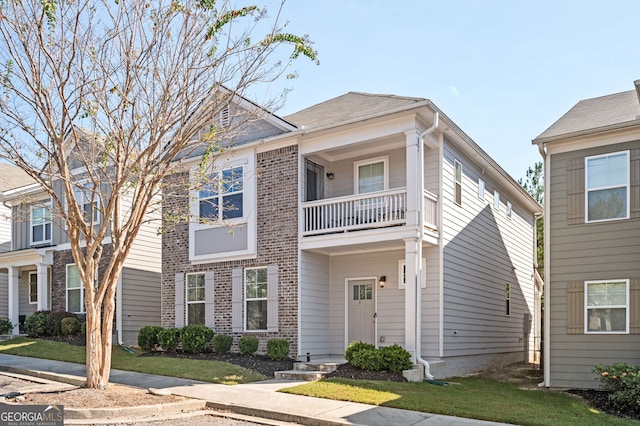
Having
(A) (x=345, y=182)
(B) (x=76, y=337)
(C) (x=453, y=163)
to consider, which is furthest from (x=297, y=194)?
(B) (x=76, y=337)

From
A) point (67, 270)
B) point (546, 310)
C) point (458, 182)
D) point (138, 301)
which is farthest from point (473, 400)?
point (67, 270)

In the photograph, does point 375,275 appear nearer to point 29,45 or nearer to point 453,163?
point 453,163

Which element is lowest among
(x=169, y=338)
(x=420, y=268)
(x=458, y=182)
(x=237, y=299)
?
(x=169, y=338)

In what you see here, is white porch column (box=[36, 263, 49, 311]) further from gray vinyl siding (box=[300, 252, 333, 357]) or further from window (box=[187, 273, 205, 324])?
gray vinyl siding (box=[300, 252, 333, 357])

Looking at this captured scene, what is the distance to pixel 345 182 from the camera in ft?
54.2

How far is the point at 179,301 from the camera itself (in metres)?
17.6

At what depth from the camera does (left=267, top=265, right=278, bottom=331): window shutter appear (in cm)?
1551

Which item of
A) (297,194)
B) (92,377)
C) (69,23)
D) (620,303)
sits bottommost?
(92,377)

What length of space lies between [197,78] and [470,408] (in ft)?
24.3

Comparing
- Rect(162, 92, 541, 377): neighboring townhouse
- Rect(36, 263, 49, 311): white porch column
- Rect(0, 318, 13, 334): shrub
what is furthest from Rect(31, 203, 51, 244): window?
Rect(162, 92, 541, 377): neighboring townhouse

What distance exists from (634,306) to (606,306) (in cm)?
55

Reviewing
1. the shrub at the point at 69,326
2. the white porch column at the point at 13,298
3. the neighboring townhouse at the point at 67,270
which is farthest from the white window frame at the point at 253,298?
the white porch column at the point at 13,298

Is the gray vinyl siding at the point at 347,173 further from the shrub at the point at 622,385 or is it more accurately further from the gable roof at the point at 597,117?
the shrub at the point at 622,385

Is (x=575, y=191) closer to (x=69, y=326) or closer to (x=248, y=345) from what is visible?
(x=248, y=345)
